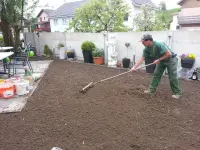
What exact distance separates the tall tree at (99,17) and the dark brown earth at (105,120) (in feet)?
23.9

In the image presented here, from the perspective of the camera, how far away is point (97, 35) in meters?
8.33

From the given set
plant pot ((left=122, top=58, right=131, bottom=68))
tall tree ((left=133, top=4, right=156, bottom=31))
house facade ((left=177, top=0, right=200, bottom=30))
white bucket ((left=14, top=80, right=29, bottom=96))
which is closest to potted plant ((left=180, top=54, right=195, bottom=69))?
plant pot ((left=122, top=58, right=131, bottom=68))

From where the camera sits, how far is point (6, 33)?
31.7ft

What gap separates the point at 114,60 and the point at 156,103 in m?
3.97

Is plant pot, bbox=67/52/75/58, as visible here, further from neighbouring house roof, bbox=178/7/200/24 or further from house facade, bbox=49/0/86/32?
house facade, bbox=49/0/86/32

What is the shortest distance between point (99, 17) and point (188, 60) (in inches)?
276

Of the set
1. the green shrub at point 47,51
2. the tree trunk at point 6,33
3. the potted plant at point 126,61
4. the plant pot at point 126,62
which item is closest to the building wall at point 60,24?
the green shrub at point 47,51

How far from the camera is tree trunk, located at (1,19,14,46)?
375 inches

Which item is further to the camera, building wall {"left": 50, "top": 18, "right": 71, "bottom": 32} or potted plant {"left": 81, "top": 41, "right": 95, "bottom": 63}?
building wall {"left": 50, "top": 18, "right": 71, "bottom": 32}

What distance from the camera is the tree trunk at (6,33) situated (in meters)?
9.52

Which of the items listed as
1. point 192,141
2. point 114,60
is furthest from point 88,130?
point 114,60

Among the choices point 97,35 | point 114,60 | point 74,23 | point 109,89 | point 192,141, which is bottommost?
point 192,141

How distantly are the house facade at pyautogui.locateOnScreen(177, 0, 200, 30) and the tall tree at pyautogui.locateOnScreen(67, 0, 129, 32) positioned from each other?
337 centimetres

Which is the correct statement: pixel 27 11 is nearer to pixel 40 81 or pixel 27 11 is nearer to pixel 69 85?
pixel 40 81
